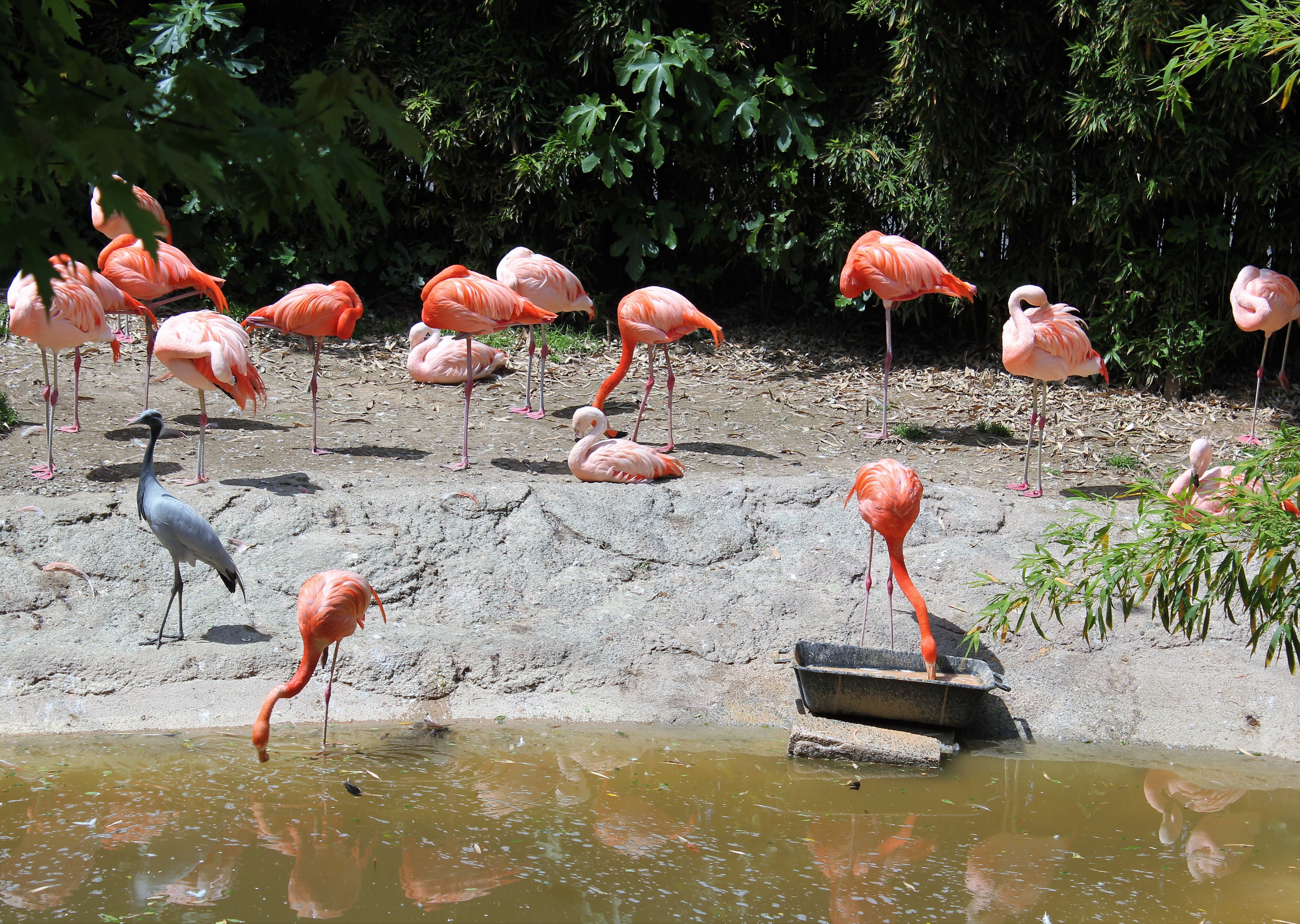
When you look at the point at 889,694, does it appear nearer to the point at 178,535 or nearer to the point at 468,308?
the point at 178,535

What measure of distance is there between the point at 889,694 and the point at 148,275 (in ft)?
14.8

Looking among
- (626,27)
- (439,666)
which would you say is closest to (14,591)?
(439,666)

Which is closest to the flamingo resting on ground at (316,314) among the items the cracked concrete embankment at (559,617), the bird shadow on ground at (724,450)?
the cracked concrete embankment at (559,617)

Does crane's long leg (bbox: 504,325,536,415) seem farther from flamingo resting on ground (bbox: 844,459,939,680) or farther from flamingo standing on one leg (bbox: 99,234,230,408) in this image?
flamingo resting on ground (bbox: 844,459,939,680)

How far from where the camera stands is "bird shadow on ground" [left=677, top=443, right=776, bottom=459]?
6.28 metres

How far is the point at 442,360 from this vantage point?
7.07 meters

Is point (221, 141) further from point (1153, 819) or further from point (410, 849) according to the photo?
point (1153, 819)

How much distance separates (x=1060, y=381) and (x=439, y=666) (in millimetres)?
5007

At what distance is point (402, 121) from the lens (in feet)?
5.71

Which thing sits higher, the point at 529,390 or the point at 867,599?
the point at 529,390

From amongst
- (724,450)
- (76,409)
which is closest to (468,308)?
(724,450)

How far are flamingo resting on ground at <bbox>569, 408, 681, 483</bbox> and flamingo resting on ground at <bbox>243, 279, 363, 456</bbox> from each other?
1361mm

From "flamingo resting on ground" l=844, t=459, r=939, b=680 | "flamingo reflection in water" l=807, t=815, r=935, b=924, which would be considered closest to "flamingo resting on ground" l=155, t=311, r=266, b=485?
"flamingo resting on ground" l=844, t=459, r=939, b=680

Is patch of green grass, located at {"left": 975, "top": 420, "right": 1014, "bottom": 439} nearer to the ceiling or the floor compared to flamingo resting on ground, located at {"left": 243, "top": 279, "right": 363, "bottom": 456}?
nearer to the floor
